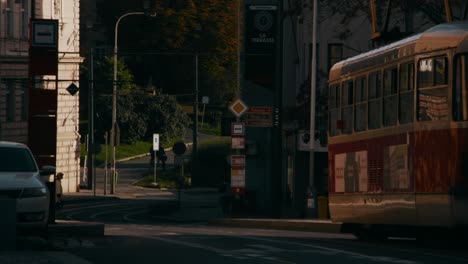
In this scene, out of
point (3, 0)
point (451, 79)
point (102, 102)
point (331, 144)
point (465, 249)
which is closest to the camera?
point (451, 79)

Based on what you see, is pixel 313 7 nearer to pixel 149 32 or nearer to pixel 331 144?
pixel 331 144

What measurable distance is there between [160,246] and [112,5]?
9241 centimetres

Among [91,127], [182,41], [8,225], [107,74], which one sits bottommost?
[8,225]

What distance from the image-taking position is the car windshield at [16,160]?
25.2 m

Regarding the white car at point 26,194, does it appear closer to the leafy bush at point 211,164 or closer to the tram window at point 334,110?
the tram window at point 334,110

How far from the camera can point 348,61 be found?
2906 cm

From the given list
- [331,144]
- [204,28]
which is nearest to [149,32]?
[204,28]

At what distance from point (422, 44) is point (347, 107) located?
16.3 feet

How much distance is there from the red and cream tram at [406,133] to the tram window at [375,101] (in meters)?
0.02

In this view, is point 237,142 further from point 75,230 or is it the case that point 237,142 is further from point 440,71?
point 440,71

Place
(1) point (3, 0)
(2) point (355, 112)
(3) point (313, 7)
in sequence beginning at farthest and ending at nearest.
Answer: (1) point (3, 0), (3) point (313, 7), (2) point (355, 112)

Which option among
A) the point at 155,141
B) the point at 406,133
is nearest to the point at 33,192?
the point at 406,133

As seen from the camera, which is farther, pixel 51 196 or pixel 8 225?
pixel 51 196

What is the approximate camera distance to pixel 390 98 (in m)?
25.5
